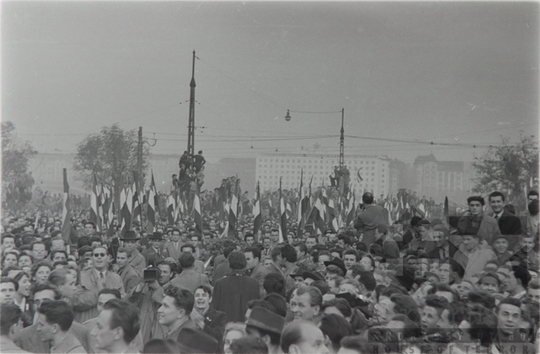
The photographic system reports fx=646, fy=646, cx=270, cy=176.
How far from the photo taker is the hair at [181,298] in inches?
193

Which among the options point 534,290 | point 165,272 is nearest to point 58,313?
point 165,272

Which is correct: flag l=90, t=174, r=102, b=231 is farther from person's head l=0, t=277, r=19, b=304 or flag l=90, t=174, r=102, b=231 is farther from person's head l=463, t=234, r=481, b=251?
person's head l=463, t=234, r=481, b=251

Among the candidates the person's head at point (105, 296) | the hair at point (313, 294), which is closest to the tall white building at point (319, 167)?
the person's head at point (105, 296)

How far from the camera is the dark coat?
6.50m

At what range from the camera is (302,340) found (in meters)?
3.65

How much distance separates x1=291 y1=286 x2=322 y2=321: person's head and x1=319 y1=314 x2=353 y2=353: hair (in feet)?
2.48

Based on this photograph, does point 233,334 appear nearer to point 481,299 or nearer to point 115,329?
point 115,329

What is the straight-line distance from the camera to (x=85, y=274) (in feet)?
23.5

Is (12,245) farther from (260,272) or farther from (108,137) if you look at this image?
(108,137)

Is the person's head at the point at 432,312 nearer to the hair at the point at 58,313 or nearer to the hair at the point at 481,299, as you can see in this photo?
the hair at the point at 481,299

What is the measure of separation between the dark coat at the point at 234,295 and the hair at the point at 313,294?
136cm

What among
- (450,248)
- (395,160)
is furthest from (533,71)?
(395,160)

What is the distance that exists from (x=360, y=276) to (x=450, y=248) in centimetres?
210

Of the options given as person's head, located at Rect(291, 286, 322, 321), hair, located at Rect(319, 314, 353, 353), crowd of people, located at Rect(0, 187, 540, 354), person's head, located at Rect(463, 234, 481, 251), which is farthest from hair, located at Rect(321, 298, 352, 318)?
person's head, located at Rect(463, 234, 481, 251)
